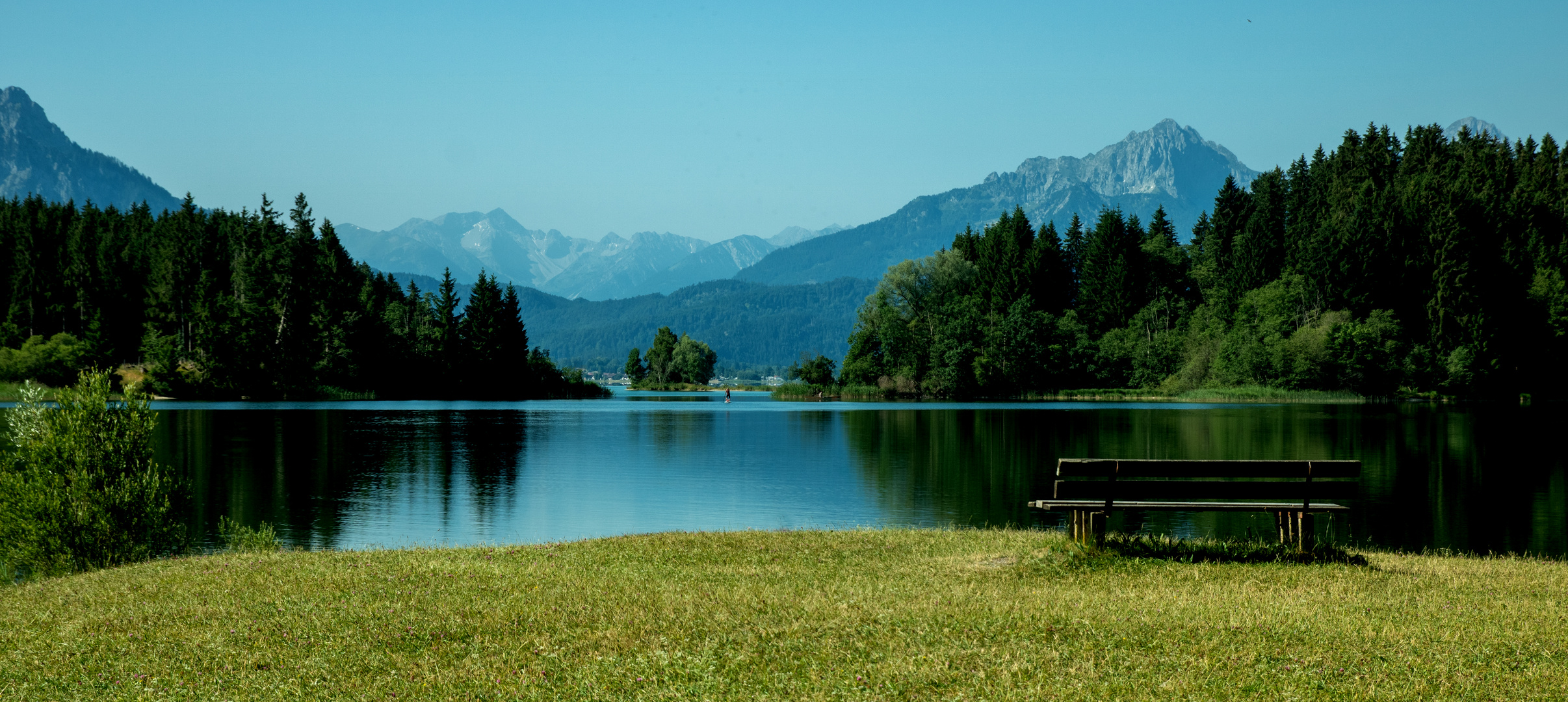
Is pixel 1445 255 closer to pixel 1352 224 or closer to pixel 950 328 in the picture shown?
pixel 1352 224

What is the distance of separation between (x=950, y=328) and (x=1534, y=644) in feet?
372

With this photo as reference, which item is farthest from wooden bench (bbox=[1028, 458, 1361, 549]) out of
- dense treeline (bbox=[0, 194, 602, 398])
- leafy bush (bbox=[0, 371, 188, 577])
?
dense treeline (bbox=[0, 194, 602, 398])

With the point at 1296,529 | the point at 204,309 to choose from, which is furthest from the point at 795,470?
the point at 204,309

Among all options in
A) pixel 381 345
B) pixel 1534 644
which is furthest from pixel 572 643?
pixel 381 345

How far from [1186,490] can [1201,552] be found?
1090 millimetres

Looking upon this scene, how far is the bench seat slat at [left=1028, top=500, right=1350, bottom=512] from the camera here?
16578 millimetres

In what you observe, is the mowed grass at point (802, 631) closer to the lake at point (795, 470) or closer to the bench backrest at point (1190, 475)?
the bench backrest at point (1190, 475)

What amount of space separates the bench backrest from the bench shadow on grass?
0.73m

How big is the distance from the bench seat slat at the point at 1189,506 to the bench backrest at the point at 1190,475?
13 cm

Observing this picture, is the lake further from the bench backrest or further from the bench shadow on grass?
the bench shadow on grass

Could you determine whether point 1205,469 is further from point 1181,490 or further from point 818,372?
point 818,372

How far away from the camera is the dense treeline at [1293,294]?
116 metres

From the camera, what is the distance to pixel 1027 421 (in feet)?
261

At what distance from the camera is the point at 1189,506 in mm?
17109
